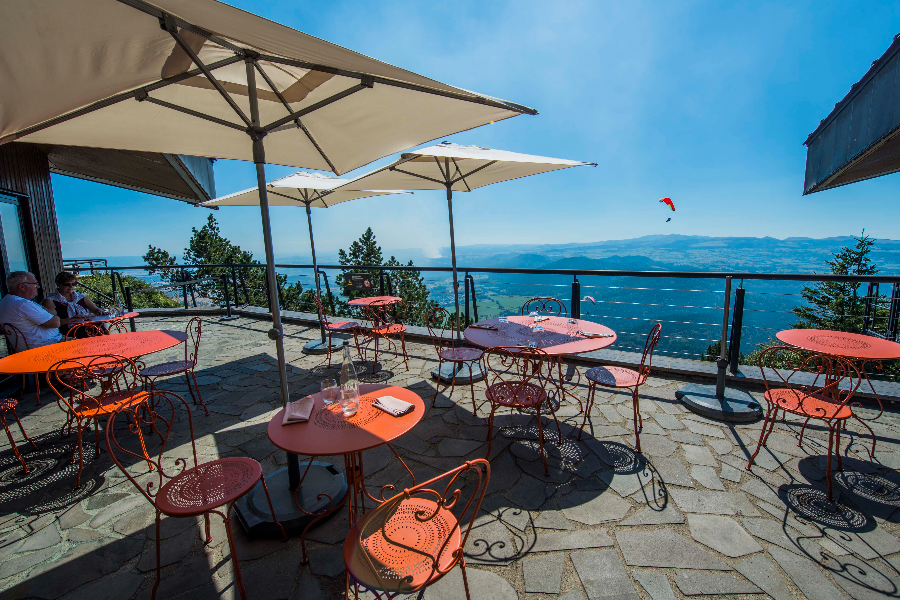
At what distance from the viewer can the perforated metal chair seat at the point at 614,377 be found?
261 centimetres

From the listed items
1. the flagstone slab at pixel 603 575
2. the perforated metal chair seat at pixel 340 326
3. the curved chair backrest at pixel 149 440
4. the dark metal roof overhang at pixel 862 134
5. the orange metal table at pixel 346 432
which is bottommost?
the flagstone slab at pixel 603 575

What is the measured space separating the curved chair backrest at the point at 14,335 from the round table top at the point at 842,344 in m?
6.55

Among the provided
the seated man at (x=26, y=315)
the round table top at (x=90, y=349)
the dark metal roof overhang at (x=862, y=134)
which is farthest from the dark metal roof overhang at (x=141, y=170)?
the dark metal roof overhang at (x=862, y=134)

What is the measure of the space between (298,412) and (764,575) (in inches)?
88.5

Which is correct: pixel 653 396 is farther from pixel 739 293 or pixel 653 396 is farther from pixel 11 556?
pixel 11 556

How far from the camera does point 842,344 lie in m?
2.65

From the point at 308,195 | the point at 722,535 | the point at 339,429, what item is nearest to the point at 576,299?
the point at 722,535

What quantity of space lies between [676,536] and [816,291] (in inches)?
1295

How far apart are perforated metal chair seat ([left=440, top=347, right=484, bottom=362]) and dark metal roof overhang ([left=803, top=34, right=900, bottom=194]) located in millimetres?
5068

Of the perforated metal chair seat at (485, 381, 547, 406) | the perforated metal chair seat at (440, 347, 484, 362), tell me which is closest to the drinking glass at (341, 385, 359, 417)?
the perforated metal chair seat at (485, 381, 547, 406)

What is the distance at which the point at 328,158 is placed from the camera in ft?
10.4

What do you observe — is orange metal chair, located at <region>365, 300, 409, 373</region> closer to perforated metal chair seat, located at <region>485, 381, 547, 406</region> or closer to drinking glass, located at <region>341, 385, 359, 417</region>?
perforated metal chair seat, located at <region>485, 381, 547, 406</region>

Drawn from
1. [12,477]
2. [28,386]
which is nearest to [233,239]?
[28,386]

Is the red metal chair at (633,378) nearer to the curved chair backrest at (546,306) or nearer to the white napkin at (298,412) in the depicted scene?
the curved chair backrest at (546,306)
